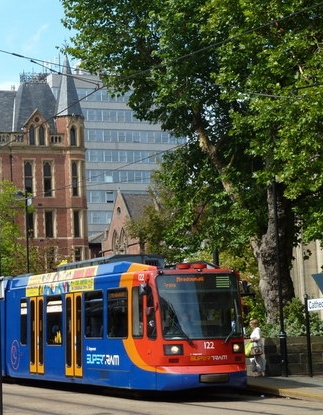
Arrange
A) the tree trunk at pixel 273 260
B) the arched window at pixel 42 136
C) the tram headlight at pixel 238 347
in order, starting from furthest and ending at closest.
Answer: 1. the arched window at pixel 42 136
2. the tree trunk at pixel 273 260
3. the tram headlight at pixel 238 347

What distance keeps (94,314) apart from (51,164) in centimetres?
8650

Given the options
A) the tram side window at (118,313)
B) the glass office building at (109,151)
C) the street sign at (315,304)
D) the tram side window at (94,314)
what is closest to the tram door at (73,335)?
the tram side window at (94,314)

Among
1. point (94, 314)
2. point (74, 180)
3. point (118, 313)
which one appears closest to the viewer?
point (118, 313)

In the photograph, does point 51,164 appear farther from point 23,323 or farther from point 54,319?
point 54,319

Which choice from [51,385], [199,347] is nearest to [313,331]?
[51,385]

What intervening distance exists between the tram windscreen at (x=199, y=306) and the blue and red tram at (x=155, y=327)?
0.02 meters

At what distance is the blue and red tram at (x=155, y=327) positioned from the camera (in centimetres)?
2294

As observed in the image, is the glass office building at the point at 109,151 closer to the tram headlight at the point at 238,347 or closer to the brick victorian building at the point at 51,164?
Answer: the brick victorian building at the point at 51,164

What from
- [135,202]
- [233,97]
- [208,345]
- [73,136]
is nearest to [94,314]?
[208,345]

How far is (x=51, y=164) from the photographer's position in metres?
111

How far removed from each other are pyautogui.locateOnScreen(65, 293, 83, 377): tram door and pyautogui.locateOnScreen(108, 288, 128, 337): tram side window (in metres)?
1.66

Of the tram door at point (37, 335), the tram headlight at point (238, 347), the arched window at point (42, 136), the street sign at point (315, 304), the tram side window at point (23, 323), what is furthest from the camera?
the arched window at point (42, 136)

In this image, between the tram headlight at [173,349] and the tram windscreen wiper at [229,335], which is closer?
the tram headlight at [173,349]

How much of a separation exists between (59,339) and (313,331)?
325 inches
